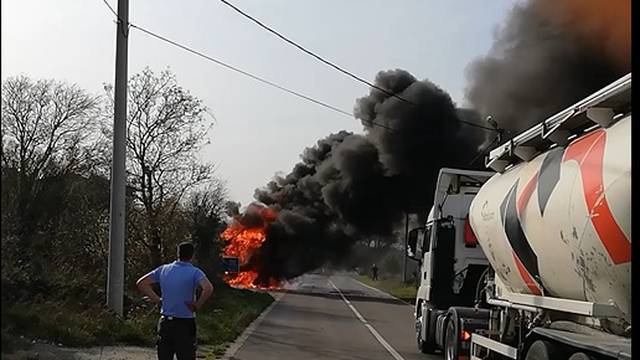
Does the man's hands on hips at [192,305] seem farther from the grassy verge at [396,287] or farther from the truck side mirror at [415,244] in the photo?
the grassy verge at [396,287]

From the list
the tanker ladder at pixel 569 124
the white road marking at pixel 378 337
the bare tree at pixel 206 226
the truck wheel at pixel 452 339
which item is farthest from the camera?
the bare tree at pixel 206 226

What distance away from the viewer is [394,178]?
138 ft

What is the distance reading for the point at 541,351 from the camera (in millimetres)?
8289

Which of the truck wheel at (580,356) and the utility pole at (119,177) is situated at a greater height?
the utility pole at (119,177)

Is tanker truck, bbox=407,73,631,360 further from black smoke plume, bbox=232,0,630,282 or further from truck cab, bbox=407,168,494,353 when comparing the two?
black smoke plume, bbox=232,0,630,282

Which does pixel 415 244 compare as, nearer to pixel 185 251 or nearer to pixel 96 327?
pixel 96 327

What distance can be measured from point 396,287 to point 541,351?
1828 inches

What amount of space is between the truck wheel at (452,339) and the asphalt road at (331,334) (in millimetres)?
2059

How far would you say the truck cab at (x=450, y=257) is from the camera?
15.5 metres

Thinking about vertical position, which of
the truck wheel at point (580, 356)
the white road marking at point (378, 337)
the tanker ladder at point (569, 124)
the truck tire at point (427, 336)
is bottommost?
the white road marking at point (378, 337)

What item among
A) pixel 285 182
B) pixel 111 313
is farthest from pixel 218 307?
pixel 285 182

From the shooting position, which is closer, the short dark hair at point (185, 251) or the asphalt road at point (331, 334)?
the short dark hair at point (185, 251)

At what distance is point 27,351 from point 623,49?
50.9 ft

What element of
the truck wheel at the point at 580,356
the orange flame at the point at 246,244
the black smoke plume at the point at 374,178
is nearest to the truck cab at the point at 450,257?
the truck wheel at the point at 580,356
